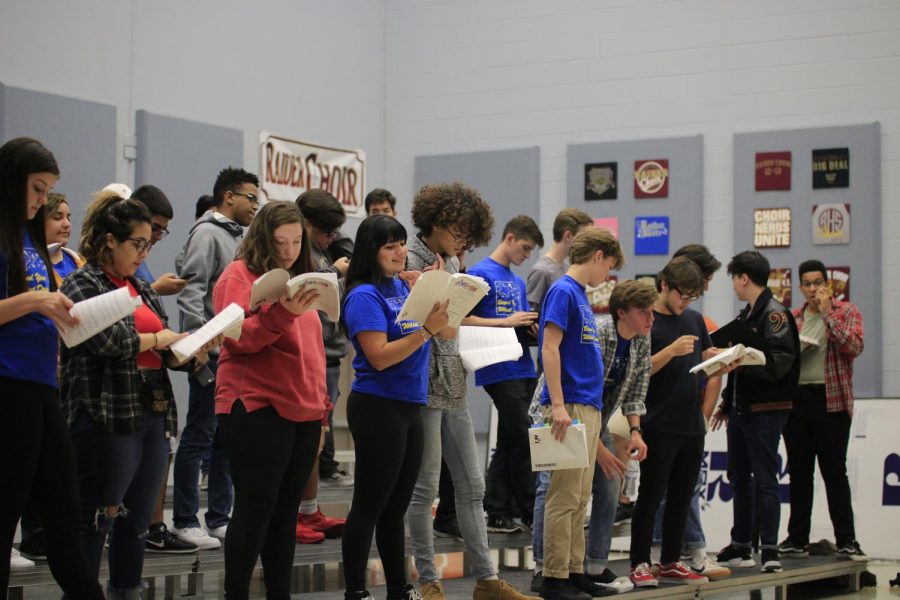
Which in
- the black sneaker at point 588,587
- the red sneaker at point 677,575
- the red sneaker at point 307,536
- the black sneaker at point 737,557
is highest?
the red sneaker at point 307,536

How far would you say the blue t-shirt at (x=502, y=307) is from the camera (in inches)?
193

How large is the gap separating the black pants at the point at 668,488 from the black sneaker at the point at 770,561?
2.31 feet

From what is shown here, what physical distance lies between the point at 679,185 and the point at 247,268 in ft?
16.9

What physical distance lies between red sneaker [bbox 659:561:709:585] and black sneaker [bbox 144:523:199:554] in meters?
1.83

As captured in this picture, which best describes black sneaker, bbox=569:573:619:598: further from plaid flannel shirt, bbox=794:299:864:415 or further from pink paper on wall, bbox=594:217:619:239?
pink paper on wall, bbox=594:217:619:239

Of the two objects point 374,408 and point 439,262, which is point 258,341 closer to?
point 374,408

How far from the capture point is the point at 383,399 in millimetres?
3314

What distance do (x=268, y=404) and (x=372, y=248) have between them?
61cm

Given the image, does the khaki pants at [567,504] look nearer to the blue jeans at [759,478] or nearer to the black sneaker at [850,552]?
the blue jeans at [759,478]

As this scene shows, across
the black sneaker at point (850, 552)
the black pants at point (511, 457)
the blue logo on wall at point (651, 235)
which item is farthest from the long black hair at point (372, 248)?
the blue logo on wall at point (651, 235)

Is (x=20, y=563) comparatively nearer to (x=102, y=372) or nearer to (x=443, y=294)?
(x=102, y=372)

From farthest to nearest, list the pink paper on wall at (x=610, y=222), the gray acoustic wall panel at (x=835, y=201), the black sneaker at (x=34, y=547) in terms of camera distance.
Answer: the pink paper on wall at (x=610, y=222)
the gray acoustic wall panel at (x=835, y=201)
the black sneaker at (x=34, y=547)

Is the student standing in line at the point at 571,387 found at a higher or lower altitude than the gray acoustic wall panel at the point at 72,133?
lower

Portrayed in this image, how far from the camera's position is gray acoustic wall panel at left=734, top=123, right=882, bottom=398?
7293 millimetres
